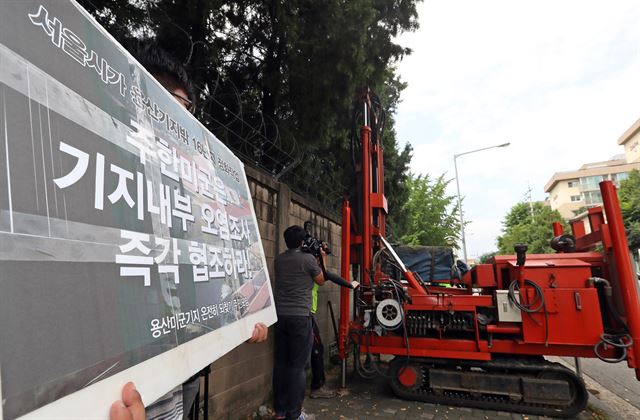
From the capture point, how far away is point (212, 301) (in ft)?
4.38

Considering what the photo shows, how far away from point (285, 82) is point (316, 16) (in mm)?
844

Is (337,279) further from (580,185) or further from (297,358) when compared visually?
(580,185)

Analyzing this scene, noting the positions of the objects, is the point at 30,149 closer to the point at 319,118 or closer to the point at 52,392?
the point at 52,392

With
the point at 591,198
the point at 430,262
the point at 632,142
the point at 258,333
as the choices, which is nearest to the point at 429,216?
the point at 430,262

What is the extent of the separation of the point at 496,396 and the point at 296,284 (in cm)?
271

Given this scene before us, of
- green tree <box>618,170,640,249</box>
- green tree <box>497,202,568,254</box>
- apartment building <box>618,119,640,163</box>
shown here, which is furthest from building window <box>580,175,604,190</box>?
green tree <box>618,170,640,249</box>

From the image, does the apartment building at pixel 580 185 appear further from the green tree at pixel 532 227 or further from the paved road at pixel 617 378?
the paved road at pixel 617 378

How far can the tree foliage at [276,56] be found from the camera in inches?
143

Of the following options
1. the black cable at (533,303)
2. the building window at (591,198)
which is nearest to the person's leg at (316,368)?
the black cable at (533,303)

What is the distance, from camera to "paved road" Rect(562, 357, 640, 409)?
176 inches

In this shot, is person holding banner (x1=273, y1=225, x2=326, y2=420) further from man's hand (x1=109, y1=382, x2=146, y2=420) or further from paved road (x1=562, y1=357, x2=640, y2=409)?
paved road (x1=562, y1=357, x2=640, y2=409)

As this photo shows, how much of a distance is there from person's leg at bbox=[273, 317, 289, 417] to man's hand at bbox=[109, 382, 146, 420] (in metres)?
2.40

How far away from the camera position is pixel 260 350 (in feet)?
11.9

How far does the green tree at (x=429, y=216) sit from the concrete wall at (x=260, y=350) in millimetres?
12780
